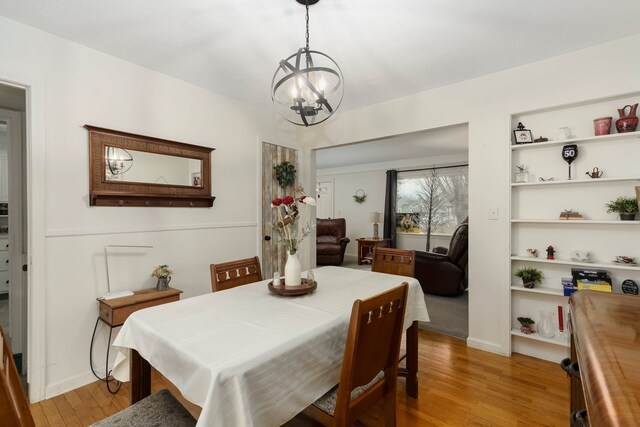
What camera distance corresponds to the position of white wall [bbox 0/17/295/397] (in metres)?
2.09

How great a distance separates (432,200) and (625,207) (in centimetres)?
460

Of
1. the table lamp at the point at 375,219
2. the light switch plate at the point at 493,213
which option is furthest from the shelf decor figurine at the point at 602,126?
the table lamp at the point at 375,219

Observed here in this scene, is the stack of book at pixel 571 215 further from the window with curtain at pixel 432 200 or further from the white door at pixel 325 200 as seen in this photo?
the white door at pixel 325 200

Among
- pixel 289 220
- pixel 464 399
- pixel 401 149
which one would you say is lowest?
pixel 464 399

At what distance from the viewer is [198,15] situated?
1.94 metres

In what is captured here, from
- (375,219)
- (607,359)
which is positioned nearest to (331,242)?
(375,219)

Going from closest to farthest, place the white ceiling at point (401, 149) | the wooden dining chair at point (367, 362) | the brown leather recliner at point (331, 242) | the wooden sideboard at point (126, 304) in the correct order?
1. the wooden dining chair at point (367, 362)
2. the wooden sideboard at point (126, 304)
3. the white ceiling at point (401, 149)
4. the brown leather recliner at point (331, 242)

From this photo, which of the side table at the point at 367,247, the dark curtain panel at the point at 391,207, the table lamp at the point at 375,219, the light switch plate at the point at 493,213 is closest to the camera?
the light switch plate at the point at 493,213

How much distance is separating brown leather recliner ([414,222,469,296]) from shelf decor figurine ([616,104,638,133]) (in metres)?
2.12

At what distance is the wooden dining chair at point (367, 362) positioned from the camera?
1151 mm

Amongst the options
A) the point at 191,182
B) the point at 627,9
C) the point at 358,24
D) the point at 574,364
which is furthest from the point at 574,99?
the point at 191,182

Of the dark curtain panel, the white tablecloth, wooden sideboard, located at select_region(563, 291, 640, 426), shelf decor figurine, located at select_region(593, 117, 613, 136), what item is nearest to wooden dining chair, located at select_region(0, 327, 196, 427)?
the white tablecloth

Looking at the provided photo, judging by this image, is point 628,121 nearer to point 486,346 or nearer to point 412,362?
point 486,346

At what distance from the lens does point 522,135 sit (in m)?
2.63
